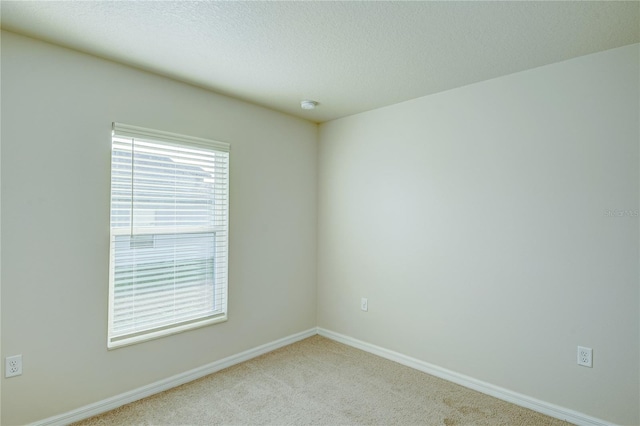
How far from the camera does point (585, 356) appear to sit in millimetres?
2195

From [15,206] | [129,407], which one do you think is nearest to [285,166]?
[15,206]

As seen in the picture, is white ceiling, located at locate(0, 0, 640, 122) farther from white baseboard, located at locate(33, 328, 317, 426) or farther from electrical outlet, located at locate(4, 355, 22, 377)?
white baseboard, located at locate(33, 328, 317, 426)

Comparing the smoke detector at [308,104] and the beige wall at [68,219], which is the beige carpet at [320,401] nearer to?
the beige wall at [68,219]

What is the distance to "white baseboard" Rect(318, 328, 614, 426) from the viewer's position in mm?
2203

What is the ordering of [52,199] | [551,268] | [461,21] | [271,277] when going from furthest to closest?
1. [271,277]
2. [551,268]
3. [52,199]
4. [461,21]

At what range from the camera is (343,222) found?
363cm

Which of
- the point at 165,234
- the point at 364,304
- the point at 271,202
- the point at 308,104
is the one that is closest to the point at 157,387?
the point at 165,234

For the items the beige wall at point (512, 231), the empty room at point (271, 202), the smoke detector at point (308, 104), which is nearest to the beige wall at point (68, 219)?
the empty room at point (271, 202)

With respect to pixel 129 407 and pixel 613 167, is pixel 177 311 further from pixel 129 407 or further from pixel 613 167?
pixel 613 167

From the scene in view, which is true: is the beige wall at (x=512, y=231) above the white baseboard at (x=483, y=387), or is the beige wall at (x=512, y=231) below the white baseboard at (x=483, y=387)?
above

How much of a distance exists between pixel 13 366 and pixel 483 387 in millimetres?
3112

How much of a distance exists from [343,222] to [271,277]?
94 centimetres

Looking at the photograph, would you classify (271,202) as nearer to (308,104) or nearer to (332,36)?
(308,104)

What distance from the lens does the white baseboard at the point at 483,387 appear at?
2203mm
